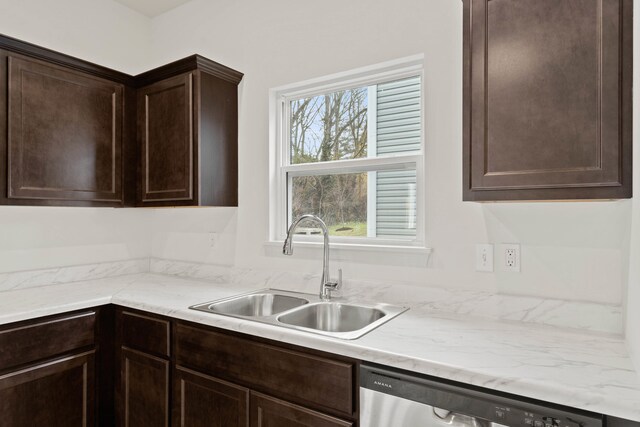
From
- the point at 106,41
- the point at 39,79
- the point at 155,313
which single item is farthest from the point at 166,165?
the point at 106,41

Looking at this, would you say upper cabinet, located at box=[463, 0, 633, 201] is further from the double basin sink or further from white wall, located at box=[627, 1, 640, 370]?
the double basin sink

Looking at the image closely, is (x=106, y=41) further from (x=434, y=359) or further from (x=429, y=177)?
(x=434, y=359)

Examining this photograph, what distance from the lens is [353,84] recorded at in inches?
85.0

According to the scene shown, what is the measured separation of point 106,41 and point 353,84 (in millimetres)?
1794

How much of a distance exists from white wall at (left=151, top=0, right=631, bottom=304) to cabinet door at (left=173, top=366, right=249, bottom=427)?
2.47 ft

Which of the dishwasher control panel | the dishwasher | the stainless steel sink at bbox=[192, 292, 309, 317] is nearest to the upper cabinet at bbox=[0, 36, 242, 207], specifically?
the stainless steel sink at bbox=[192, 292, 309, 317]

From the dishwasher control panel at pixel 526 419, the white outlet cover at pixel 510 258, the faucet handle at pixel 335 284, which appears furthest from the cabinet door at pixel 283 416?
the white outlet cover at pixel 510 258

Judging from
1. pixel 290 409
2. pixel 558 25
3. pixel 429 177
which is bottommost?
pixel 290 409

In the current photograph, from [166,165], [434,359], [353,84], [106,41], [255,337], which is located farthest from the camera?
[106,41]

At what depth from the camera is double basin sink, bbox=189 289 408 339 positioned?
1775 mm

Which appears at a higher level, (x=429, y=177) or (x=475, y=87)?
(x=475, y=87)

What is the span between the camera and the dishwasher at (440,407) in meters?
1.04

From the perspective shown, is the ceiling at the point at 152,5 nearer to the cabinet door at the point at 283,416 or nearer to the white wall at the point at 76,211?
the white wall at the point at 76,211

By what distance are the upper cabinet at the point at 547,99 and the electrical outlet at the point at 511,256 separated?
35 centimetres
